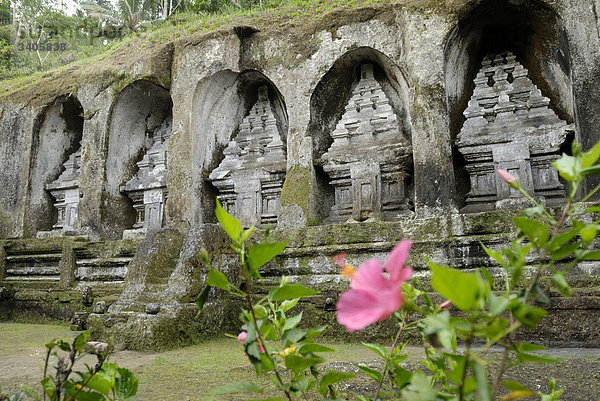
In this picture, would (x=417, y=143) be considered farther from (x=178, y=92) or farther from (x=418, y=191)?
(x=178, y=92)

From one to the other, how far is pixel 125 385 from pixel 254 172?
6579 mm

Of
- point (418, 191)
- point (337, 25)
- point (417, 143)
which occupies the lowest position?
point (418, 191)

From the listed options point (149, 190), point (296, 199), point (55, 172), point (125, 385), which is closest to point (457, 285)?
point (125, 385)

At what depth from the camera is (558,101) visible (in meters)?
6.26

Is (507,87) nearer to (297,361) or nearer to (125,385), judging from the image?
(297,361)

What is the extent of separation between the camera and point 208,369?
3.17 m

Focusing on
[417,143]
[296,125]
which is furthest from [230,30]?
[417,143]

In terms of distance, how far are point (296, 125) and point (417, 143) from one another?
179 cm

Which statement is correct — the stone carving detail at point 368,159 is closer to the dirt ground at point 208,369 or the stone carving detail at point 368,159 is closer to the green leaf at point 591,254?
the dirt ground at point 208,369

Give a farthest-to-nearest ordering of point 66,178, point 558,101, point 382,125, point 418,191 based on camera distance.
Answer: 1. point 66,178
2. point 382,125
3. point 558,101
4. point 418,191

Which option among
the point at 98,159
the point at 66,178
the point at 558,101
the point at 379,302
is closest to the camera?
the point at 379,302

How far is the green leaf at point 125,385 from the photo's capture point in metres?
0.88

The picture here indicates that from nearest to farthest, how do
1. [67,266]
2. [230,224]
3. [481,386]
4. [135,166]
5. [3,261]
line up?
[481,386] → [230,224] → [67,266] → [3,261] → [135,166]

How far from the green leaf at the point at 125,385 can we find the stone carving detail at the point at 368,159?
5366 mm
